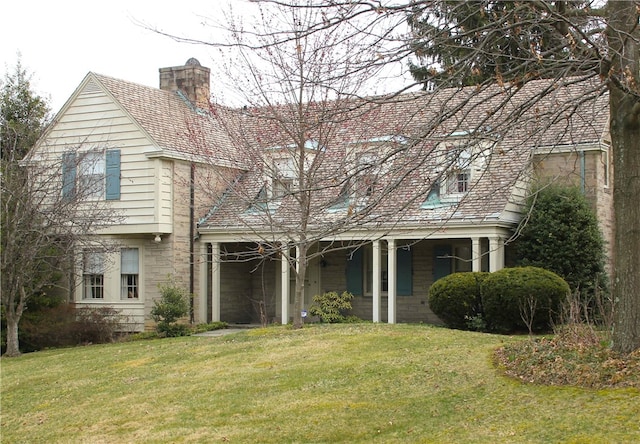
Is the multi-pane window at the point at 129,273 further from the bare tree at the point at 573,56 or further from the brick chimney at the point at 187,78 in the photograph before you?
the bare tree at the point at 573,56

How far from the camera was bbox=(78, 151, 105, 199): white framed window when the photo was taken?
2227cm

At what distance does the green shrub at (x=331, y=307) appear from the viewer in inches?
877

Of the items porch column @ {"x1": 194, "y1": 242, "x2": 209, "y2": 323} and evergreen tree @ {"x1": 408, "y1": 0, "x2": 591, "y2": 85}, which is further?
porch column @ {"x1": 194, "y1": 242, "x2": 209, "y2": 323}

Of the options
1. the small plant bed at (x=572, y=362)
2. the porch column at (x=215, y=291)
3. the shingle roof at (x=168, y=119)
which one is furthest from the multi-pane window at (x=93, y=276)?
the small plant bed at (x=572, y=362)

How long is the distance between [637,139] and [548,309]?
7.42 meters

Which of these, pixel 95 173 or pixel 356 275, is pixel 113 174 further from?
pixel 356 275

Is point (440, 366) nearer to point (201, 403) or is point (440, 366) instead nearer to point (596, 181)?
point (201, 403)

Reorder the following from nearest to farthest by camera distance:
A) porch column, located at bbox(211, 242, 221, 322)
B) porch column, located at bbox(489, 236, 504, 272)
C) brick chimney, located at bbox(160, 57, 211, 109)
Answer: porch column, located at bbox(489, 236, 504, 272) < porch column, located at bbox(211, 242, 221, 322) < brick chimney, located at bbox(160, 57, 211, 109)

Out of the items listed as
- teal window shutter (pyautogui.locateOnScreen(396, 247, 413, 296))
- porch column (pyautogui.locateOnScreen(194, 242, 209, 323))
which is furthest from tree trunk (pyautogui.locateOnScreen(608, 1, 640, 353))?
porch column (pyautogui.locateOnScreen(194, 242, 209, 323))

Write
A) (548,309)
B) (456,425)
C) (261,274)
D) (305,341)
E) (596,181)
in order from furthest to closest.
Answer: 1. (261,274)
2. (596,181)
3. (548,309)
4. (305,341)
5. (456,425)

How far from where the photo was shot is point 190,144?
2350 centimetres

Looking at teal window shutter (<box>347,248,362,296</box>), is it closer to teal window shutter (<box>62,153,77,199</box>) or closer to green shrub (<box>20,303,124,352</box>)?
green shrub (<box>20,303,124,352</box>)

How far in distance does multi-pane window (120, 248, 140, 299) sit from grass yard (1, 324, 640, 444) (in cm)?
647

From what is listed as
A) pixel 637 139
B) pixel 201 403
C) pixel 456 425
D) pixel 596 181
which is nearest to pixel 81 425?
pixel 201 403
